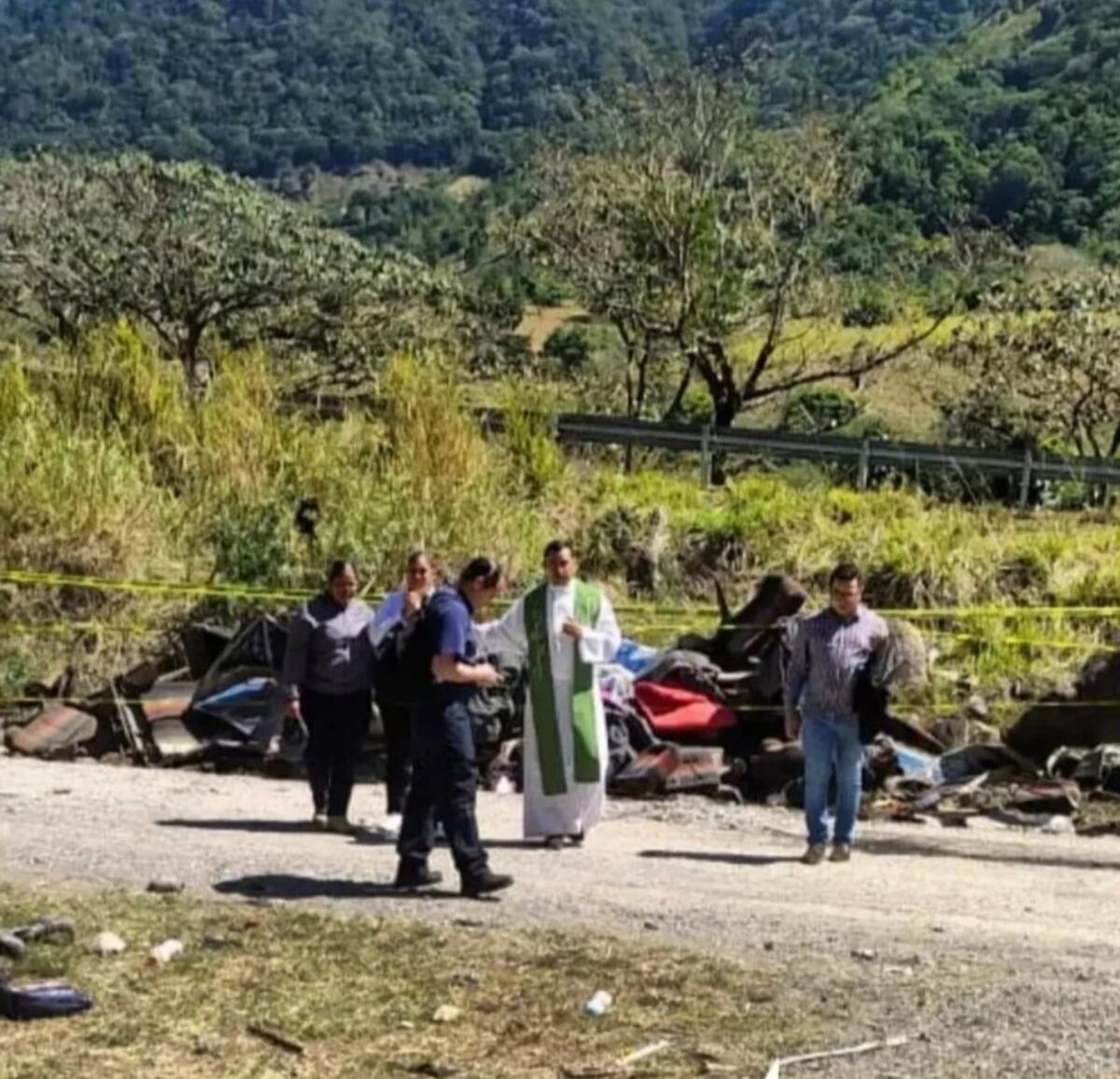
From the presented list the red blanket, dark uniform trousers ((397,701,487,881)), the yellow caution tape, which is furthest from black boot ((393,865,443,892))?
the yellow caution tape

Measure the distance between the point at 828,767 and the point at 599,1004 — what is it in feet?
11.7

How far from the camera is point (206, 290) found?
35250 mm

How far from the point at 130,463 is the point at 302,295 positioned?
15.5 metres

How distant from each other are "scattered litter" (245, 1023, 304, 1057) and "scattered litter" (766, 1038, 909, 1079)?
1.78 m

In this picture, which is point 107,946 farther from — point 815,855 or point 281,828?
point 815,855

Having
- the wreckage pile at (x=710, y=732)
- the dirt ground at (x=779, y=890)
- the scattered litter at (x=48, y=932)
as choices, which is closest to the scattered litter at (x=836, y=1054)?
the dirt ground at (x=779, y=890)

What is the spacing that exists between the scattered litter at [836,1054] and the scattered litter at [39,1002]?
9.25 ft

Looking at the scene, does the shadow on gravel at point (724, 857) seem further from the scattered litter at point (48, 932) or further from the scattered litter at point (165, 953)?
the scattered litter at point (48, 932)

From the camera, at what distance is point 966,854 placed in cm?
1170

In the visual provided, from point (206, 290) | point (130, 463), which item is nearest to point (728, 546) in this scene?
point (130, 463)

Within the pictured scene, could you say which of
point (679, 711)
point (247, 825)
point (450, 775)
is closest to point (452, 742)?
point (450, 775)

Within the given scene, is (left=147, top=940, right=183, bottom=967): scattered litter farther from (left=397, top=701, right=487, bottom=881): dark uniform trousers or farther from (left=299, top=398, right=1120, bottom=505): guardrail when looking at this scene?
(left=299, top=398, right=1120, bottom=505): guardrail

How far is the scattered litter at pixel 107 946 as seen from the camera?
29.4ft

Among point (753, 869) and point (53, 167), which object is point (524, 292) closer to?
A: point (53, 167)
